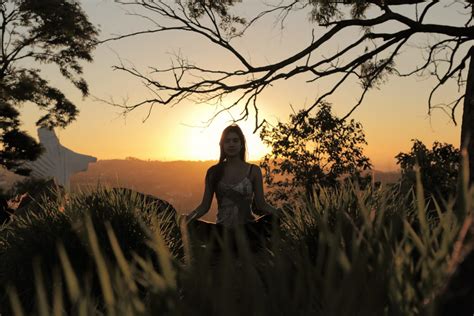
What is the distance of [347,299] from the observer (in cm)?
112

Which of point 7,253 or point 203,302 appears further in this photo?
point 7,253

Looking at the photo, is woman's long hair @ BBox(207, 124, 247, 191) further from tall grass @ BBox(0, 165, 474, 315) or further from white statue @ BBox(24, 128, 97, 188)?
white statue @ BBox(24, 128, 97, 188)

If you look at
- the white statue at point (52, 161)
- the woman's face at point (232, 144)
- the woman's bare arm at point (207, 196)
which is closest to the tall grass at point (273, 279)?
the woman's face at point (232, 144)

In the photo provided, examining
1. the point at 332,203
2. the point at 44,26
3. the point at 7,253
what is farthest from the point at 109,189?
the point at 44,26

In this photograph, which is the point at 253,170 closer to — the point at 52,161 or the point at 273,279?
the point at 273,279

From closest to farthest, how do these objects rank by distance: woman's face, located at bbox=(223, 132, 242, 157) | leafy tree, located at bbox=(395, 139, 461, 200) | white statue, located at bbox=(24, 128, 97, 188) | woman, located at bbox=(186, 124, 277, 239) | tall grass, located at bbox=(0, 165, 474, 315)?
1. tall grass, located at bbox=(0, 165, 474, 315)
2. woman's face, located at bbox=(223, 132, 242, 157)
3. woman, located at bbox=(186, 124, 277, 239)
4. leafy tree, located at bbox=(395, 139, 461, 200)
5. white statue, located at bbox=(24, 128, 97, 188)

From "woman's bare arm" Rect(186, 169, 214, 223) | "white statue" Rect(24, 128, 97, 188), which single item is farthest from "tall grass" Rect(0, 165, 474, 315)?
"white statue" Rect(24, 128, 97, 188)

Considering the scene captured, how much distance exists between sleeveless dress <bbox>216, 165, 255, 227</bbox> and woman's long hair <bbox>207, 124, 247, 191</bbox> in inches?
3.3

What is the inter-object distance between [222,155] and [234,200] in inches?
25.6

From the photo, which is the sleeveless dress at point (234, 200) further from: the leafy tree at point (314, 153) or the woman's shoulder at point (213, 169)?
the leafy tree at point (314, 153)

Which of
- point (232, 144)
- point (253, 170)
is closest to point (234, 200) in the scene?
point (253, 170)

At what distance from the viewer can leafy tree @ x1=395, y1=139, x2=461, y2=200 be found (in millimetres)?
14100

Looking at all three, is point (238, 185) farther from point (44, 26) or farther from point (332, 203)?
point (44, 26)

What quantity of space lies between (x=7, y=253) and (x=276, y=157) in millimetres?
13420
